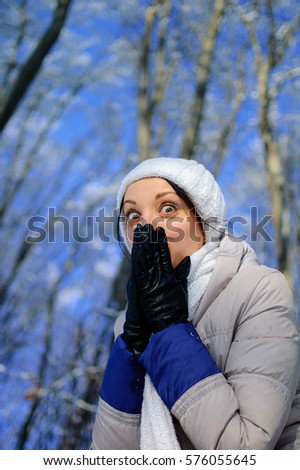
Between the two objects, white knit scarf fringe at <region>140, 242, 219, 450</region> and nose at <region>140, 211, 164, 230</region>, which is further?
nose at <region>140, 211, 164, 230</region>

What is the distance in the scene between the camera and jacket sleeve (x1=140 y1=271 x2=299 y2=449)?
123 centimetres

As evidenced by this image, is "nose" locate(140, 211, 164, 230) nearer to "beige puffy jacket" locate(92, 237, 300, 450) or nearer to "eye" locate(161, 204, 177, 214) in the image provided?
"eye" locate(161, 204, 177, 214)

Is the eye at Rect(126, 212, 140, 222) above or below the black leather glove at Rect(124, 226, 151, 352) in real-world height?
above

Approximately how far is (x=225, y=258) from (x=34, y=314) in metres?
12.5

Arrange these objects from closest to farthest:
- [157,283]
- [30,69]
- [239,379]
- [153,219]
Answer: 1. [239,379]
2. [157,283]
3. [153,219]
4. [30,69]

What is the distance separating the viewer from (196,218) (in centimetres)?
178

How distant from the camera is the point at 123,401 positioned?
1489 millimetres

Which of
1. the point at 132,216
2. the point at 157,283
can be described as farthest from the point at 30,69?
the point at 157,283

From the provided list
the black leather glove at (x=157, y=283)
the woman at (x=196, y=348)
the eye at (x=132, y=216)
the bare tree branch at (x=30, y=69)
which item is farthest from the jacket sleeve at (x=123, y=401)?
the bare tree branch at (x=30, y=69)

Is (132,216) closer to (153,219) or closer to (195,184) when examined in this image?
(153,219)

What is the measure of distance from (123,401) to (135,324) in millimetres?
241

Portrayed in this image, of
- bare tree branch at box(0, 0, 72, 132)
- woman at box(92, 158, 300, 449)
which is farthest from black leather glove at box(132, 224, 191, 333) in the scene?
bare tree branch at box(0, 0, 72, 132)
